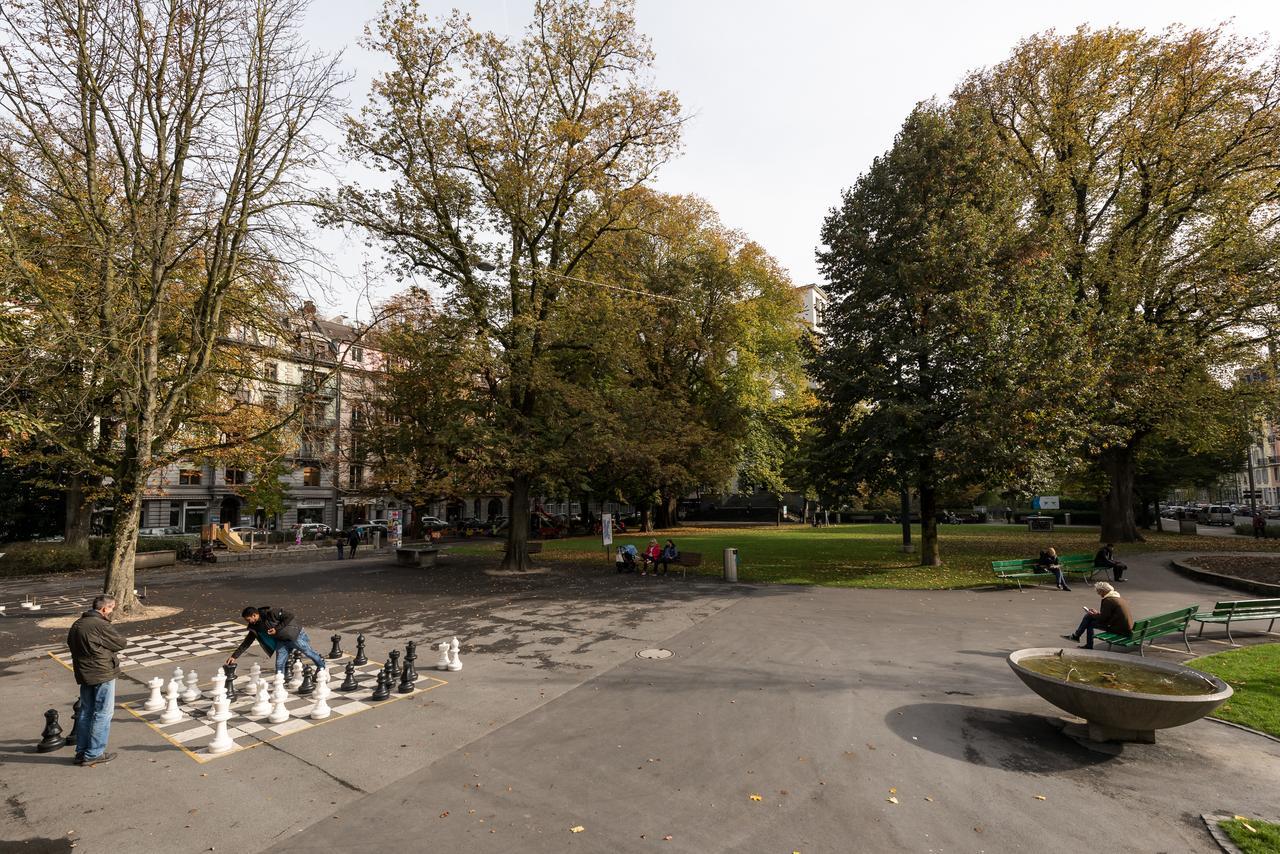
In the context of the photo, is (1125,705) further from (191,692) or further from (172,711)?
(191,692)

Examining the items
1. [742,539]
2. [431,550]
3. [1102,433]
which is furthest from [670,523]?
[1102,433]

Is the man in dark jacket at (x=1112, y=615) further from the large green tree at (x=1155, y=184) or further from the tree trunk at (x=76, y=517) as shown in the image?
the tree trunk at (x=76, y=517)

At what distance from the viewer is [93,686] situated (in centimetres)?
704

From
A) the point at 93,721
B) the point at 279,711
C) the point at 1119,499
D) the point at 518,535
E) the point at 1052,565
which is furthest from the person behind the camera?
the point at 1119,499

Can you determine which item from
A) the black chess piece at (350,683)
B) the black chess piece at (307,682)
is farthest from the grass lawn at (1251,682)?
the black chess piece at (307,682)

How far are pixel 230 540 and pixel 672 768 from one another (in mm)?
37481

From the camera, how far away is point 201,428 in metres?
20.2

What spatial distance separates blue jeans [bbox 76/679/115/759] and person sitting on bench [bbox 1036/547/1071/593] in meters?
20.7

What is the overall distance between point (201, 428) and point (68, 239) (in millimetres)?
6446

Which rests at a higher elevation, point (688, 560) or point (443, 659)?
point (688, 560)

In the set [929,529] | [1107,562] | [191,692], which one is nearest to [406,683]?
[191,692]

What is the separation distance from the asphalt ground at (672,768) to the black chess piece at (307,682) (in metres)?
1.45

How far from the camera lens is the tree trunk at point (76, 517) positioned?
90.4 ft

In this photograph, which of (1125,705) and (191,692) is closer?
(1125,705)
